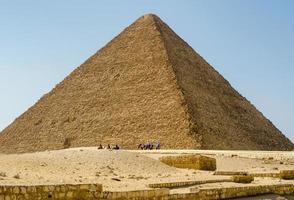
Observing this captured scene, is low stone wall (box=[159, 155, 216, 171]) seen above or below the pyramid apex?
below

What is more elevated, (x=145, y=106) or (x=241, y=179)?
(x=145, y=106)

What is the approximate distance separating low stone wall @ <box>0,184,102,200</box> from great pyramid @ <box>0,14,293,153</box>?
35225mm

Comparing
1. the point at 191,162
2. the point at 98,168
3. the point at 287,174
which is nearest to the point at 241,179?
the point at 287,174

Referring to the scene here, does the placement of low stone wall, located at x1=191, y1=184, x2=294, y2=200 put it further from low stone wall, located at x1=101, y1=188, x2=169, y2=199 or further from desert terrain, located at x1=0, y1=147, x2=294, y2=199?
low stone wall, located at x1=101, y1=188, x2=169, y2=199

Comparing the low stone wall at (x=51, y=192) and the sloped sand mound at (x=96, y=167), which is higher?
the sloped sand mound at (x=96, y=167)

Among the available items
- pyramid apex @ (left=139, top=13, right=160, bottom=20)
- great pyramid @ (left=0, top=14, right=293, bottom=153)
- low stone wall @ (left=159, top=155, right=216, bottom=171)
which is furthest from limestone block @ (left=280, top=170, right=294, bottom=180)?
pyramid apex @ (left=139, top=13, right=160, bottom=20)

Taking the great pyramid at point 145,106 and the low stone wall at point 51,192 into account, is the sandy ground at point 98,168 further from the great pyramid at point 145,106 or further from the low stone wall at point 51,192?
the great pyramid at point 145,106

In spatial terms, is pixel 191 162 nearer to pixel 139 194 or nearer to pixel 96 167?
pixel 96 167

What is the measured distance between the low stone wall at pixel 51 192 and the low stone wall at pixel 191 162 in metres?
8.70

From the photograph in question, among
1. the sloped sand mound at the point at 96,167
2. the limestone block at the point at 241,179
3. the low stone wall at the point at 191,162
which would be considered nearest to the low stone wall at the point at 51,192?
the sloped sand mound at the point at 96,167

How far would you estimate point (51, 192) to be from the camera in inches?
294

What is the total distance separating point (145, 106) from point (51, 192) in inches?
1798

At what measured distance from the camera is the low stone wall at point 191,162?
16609mm

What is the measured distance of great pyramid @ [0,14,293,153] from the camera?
A: 160 ft
